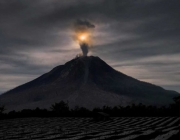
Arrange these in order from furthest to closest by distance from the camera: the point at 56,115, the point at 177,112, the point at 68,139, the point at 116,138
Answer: the point at 56,115 → the point at 177,112 → the point at 68,139 → the point at 116,138

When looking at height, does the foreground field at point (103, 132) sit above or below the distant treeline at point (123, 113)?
below

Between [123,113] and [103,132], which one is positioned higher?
[123,113]

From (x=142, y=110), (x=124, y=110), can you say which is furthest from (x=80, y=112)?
(x=142, y=110)

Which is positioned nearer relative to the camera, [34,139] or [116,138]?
[116,138]

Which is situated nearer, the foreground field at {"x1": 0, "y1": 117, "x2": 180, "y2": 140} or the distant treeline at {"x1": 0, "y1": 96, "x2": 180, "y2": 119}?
the foreground field at {"x1": 0, "y1": 117, "x2": 180, "y2": 140}

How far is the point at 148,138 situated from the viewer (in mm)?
19688

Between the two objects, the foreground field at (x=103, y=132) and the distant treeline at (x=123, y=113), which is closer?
the foreground field at (x=103, y=132)

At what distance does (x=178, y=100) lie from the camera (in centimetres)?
7400

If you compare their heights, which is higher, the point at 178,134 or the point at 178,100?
the point at 178,100

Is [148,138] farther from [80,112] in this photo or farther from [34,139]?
[80,112]

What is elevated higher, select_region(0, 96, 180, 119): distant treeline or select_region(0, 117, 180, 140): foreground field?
select_region(0, 96, 180, 119): distant treeline

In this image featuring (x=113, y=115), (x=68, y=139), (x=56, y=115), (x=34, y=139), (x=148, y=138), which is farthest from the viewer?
(x=56, y=115)

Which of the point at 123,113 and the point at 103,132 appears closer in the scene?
the point at 103,132

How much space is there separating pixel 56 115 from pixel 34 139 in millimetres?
47271
